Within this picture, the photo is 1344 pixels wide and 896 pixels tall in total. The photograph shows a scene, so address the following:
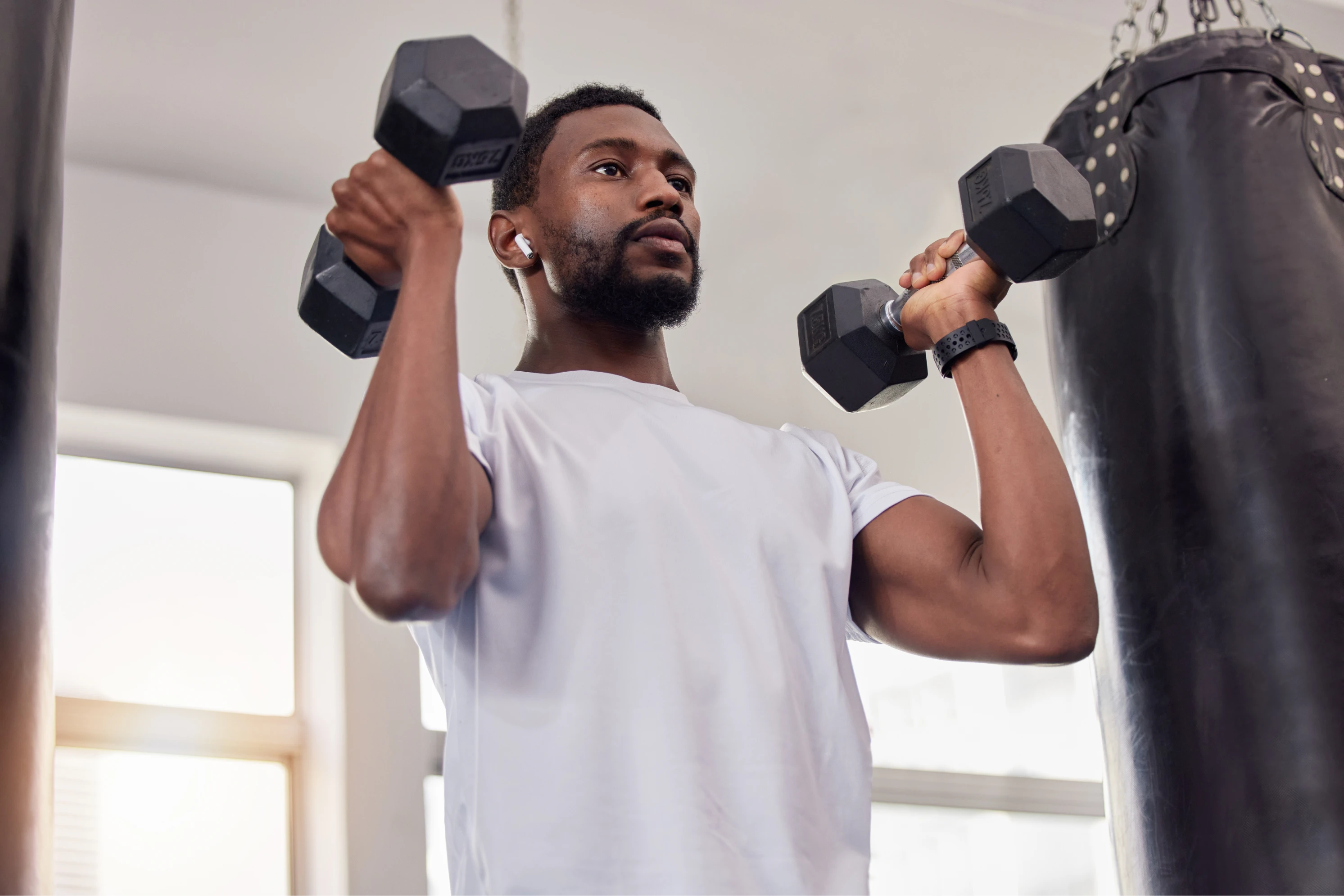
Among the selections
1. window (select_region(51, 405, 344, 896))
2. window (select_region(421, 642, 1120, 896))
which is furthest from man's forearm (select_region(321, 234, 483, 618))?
window (select_region(421, 642, 1120, 896))

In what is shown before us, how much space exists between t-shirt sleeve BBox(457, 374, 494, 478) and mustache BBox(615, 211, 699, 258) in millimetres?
295

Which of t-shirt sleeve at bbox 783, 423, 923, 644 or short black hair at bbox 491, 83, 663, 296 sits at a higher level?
short black hair at bbox 491, 83, 663, 296

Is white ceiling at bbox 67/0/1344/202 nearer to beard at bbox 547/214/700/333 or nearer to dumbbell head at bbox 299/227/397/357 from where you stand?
beard at bbox 547/214/700/333

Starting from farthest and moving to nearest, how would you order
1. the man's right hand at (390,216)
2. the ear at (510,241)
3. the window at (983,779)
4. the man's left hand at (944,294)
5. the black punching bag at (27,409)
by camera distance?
the window at (983,779) → the ear at (510,241) → the man's left hand at (944,294) → the man's right hand at (390,216) → the black punching bag at (27,409)

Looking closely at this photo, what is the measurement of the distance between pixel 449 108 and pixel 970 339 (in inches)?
22.3

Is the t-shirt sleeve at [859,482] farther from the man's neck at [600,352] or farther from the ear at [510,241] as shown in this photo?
the ear at [510,241]

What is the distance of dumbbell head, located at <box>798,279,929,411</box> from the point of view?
163 centimetres

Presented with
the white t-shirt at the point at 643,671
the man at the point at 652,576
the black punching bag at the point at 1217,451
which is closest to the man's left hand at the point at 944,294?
the man at the point at 652,576

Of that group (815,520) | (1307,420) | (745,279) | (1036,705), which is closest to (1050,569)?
(815,520)

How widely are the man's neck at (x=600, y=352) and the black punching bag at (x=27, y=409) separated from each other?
1.74 feet

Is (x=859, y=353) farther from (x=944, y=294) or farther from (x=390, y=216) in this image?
(x=390, y=216)

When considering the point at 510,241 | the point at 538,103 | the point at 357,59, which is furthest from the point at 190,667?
the point at 510,241

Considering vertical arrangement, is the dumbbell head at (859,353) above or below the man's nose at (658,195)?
below

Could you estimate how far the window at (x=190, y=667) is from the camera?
3.05m
